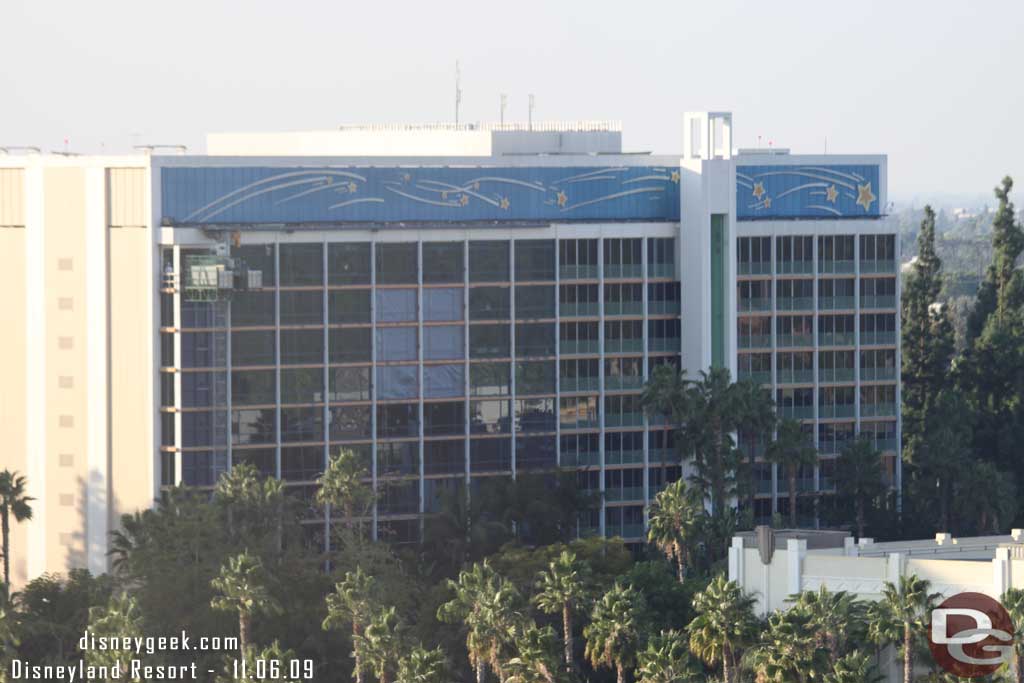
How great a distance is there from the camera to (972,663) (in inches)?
4188

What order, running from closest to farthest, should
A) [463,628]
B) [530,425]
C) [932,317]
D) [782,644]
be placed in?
[782,644]
[463,628]
[530,425]
[932,317]

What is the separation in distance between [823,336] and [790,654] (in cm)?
6099

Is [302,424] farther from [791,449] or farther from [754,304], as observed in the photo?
[754,304]

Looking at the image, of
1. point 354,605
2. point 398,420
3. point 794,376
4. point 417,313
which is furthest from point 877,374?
point 354,605

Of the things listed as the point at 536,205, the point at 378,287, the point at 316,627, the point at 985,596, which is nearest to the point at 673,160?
the point at 536,205

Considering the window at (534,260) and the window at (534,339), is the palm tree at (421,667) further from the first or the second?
the window at (534,260)

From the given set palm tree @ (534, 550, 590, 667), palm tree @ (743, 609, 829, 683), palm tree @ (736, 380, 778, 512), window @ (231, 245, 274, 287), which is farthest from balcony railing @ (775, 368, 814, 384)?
palm tree @ (743, 609, 829, 683)

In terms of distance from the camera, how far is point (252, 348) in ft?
486

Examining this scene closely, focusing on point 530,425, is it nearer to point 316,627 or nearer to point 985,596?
point 316,627

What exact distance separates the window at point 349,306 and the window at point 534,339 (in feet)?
32.8

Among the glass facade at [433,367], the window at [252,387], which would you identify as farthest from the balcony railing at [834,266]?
the window at [252,387]

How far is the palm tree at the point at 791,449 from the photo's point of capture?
15488 cm

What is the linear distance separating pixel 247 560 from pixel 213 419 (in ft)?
76.1

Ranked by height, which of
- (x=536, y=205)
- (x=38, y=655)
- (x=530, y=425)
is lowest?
(x=38, y=655)
